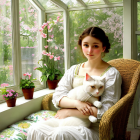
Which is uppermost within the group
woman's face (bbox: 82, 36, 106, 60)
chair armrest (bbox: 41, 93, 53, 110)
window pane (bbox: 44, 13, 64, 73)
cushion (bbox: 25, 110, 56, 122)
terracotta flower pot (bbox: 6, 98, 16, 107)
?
window pane (bbox: 44, 13, 64, 73)

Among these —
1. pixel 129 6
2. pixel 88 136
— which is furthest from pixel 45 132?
pixel 129 6

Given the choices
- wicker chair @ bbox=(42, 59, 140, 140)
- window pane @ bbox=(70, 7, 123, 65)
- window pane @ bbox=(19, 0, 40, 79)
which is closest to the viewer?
wicker chair @ bbox=(42, 59, 140, 140)

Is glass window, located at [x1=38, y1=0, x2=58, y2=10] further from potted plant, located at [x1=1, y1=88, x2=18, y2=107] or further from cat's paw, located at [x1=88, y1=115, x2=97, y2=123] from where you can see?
cat's paw, located at [x1=88, y1=115, x2=97, y2=123]

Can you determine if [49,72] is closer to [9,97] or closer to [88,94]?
[9,97]

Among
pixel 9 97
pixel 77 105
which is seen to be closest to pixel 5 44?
pixel 9 97

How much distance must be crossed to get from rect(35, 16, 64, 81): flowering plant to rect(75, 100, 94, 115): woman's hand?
4.34ft

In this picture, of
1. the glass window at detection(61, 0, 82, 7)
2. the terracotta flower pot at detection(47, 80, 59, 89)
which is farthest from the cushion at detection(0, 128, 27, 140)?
the glass window at detection(61, 0, 82, 7)

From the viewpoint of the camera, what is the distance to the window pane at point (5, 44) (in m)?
2.12

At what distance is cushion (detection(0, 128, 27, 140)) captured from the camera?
66.2 inches

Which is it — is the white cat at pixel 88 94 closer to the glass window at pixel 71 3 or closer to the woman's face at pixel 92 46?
the woman's face at pixel 92 46

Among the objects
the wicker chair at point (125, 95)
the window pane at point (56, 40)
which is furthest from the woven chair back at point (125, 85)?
the window pane at point (56, 40)

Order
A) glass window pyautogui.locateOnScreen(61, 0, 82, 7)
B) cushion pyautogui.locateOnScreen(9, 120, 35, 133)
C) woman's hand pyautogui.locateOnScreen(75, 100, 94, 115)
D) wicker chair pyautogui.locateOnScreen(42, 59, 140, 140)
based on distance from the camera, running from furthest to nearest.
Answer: glass window pyautogui.locateOnScreen(61, 0, 82, 7)
cushion pyautogui.locateOnScreen(9, 120, 35, 133)
wicker chair pyautogui.locateOnScreen(42, 59, 140, 140)
woman's hand pyautogui.locateOnScreen(75, 100, 94, 115)

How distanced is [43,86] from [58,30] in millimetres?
970

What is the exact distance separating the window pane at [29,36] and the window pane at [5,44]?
27 centimetres
